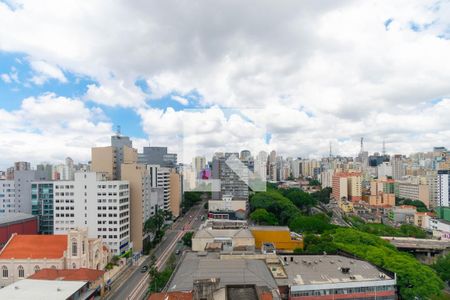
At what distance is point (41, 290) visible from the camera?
11.5m

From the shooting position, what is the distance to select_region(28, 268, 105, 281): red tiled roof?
43.5ft

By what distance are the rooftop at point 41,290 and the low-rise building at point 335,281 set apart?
23.8 feet

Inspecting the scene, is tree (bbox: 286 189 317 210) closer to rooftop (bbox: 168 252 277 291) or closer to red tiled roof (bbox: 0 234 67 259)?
rooftop (bbox: 168 252 277 291)

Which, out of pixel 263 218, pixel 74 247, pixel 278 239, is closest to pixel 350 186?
pixel 263 218

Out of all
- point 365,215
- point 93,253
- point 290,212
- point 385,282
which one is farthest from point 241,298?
point 365,215

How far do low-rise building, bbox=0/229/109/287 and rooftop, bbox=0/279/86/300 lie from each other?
2.92 meters

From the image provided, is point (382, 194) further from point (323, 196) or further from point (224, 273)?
point (224, 273)

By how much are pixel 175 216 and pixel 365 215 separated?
21.7 meters

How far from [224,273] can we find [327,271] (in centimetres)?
433

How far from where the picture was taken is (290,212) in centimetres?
3064

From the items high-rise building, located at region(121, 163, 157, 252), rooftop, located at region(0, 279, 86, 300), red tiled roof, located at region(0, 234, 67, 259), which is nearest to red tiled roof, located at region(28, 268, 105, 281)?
rooftop, located at region(0, 279, 86, 300)

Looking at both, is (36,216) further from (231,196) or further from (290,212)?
(290,212)

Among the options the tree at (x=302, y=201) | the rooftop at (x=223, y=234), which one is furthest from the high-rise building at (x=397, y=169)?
the rooftop at (x=223, y=234)

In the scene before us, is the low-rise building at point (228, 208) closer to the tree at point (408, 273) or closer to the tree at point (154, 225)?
the tree at point (154, 225)
